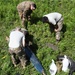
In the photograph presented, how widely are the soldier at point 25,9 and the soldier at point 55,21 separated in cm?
59

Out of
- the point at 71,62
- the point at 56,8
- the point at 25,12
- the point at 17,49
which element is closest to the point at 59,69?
the point at 71,62

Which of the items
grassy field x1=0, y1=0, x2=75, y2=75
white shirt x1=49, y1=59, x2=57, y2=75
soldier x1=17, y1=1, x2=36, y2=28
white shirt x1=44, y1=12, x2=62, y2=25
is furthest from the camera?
soldier x1=17, y1=1, x2=36, y2=28

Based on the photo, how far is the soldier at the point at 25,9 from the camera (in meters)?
10.7

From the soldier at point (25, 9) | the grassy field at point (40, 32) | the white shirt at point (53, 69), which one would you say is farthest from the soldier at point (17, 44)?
the soldier at point (25, 9)

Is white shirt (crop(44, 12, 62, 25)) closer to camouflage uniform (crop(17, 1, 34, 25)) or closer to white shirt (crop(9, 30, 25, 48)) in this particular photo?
camouflage uniform (crop(17, 1, 34, 25))

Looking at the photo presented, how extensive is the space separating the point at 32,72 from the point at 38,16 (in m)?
2.60

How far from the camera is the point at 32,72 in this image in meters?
10.2

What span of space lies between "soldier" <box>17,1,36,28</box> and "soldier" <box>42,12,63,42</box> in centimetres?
59

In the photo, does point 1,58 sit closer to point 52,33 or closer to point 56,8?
point 52,33

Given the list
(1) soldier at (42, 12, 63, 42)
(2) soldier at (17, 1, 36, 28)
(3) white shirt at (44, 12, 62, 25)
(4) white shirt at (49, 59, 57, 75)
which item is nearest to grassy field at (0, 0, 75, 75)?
(4) white shirt at (49, 59, 57, 75)

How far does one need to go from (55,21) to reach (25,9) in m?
1.12

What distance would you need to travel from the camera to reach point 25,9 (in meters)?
10.8

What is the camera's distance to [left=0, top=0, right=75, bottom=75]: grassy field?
10289mm

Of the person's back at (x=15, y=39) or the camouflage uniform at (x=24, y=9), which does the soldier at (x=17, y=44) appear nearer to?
the person's back at (x=15, y=39)
